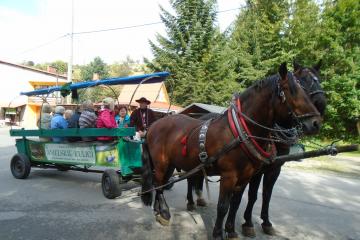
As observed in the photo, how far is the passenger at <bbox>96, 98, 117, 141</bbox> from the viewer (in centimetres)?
639

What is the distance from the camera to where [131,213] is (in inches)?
216

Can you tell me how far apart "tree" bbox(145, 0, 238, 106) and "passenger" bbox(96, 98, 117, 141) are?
14.8m

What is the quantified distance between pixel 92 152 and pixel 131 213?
1706 mm

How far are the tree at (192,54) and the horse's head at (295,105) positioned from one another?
17673mm

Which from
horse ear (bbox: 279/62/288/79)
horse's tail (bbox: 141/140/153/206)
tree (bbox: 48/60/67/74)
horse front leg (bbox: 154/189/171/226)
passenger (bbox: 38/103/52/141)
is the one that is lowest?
horse front leg (bbox: 154/189/171/226)

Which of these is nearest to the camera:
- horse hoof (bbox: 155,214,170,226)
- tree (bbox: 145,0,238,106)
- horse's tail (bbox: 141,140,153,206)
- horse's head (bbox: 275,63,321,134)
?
horse's head (bbox: 275,63,321,134)

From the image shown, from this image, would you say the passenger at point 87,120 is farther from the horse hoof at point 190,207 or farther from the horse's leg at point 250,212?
the horse's leg at point 250,212

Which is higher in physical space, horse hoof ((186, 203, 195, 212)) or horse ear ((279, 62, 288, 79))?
horse ear ((279, 62, 288, 79))

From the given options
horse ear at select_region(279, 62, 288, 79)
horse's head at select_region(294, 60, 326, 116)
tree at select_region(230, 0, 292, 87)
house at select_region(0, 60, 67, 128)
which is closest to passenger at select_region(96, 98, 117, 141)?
horse ear at select_region(279, 62, 288, 79)

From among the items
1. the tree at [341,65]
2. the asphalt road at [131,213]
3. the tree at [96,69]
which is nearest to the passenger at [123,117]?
the asphalt road at [131,213]

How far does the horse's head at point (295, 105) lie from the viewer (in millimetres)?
3355

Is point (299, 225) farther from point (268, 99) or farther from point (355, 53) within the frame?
point (355, 53)

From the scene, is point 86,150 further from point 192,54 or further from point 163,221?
point 192,54

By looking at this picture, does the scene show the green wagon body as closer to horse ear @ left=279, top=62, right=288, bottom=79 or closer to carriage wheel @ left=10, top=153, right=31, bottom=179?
carriage wheel @ left=10, top=153, right=31, bottom=179
